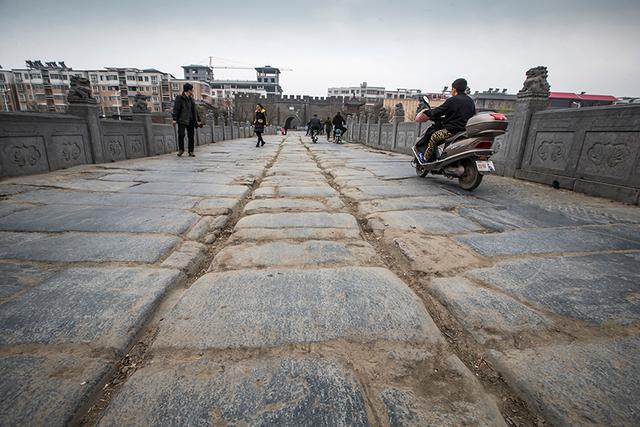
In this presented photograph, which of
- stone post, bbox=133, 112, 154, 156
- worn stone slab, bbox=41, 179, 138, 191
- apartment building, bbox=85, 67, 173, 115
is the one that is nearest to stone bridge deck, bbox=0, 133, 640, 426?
worn stone slab, bbox=41, 179, 138, 191

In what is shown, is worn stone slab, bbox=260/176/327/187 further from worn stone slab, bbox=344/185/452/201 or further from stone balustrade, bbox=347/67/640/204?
stone balustrade, bbox=347/67/640/204

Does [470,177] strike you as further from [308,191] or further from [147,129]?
[147,129]

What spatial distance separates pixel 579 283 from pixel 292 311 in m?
1.41

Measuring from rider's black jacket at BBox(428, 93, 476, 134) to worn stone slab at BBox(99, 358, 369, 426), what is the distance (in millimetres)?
4142

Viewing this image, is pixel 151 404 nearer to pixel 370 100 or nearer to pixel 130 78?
pixel 130 78

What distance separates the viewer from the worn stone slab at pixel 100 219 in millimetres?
2047

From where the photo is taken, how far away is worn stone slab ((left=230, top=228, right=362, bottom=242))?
1.97m

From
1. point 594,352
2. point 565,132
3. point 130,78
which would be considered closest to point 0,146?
point 594,352

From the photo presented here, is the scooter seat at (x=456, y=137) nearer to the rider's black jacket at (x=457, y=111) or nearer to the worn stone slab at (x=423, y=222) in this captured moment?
the rider's black jacket at (x=457, y=111)

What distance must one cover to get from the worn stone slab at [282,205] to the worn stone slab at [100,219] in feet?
1.77

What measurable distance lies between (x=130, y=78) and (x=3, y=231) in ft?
220

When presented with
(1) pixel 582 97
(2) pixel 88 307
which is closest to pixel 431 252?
(2) pixel 88 307

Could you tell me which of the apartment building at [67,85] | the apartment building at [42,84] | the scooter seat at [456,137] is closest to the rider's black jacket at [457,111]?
the scooter seat at [456,137]

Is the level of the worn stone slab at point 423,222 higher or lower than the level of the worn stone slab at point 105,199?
higher
